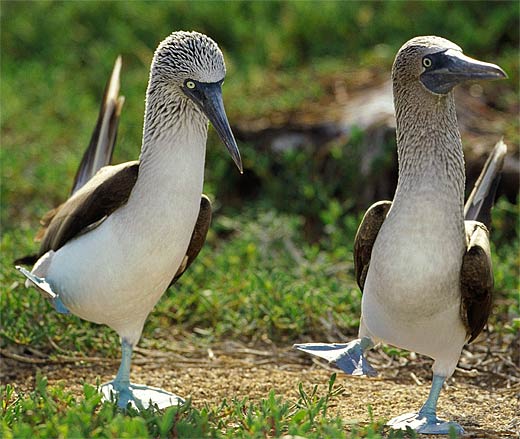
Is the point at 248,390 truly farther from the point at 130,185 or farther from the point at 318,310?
the point at 130,185

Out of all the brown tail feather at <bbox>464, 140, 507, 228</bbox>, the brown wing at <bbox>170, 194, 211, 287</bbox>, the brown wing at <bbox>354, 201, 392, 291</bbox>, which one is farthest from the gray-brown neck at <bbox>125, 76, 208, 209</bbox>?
the brown tail feather at <bbox>464, 140, 507, 228</bbox>

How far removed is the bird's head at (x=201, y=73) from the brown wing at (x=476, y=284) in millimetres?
1008

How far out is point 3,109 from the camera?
8406mm

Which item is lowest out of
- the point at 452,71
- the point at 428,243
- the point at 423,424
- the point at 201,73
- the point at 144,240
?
the point at 423,424

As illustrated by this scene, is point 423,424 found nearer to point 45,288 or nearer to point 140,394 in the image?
point 140,394

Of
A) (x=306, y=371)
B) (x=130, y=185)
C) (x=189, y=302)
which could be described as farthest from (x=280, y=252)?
(x=130, y=185)

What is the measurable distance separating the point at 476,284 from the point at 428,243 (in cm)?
27

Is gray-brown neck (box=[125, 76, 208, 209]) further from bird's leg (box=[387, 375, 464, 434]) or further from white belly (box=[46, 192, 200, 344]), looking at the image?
bird's leg (box=[387, 375, 464, 434])

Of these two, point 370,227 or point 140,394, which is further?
point 140,394

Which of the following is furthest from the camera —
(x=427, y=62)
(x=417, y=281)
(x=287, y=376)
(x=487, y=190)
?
(x=287, y=376)

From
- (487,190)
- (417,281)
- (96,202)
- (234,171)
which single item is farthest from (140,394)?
(234,171)

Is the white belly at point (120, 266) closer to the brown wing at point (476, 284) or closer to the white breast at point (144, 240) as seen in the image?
the white breast at point (144, 240)

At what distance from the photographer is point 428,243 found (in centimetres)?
365

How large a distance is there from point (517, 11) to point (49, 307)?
5344 millimetres
